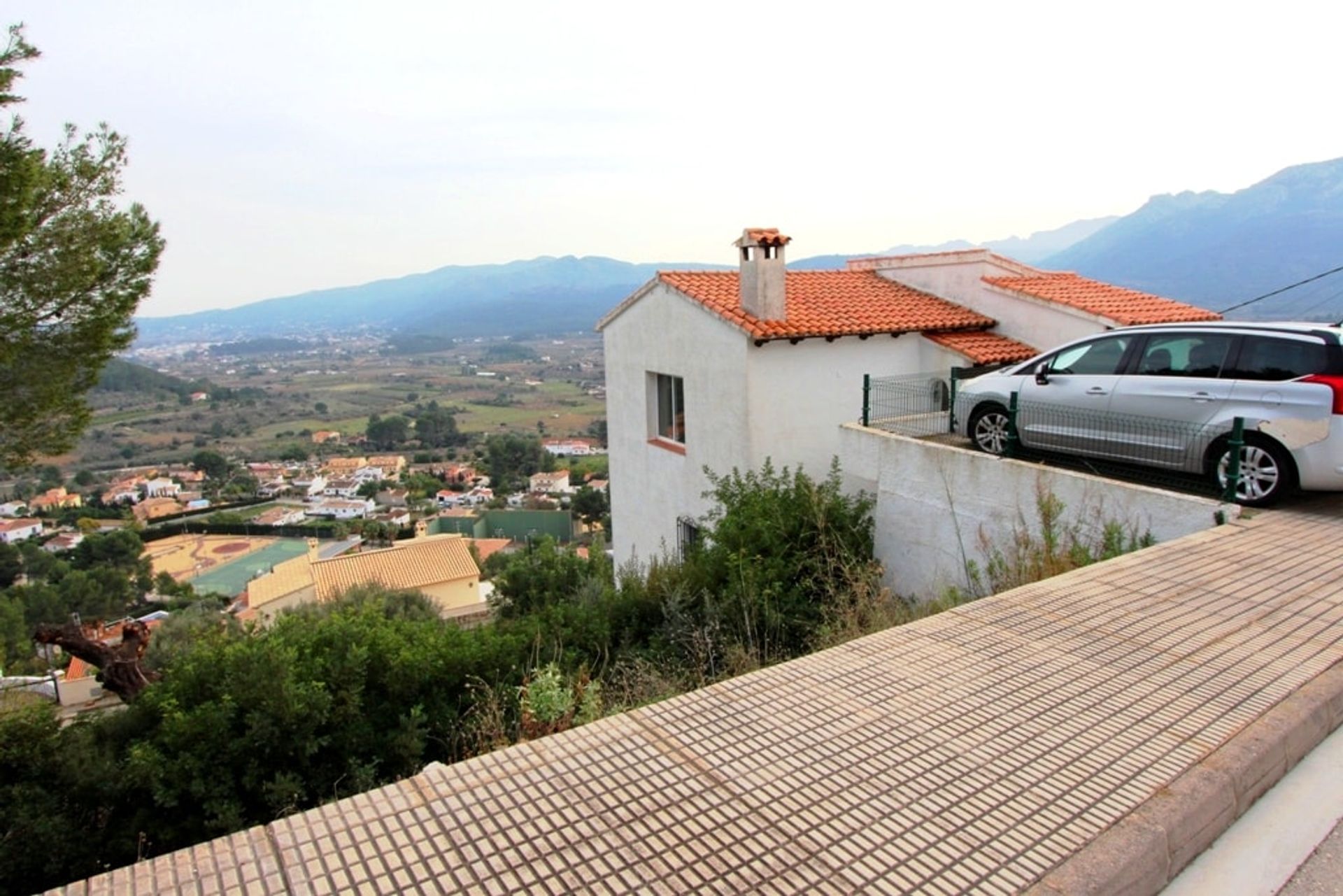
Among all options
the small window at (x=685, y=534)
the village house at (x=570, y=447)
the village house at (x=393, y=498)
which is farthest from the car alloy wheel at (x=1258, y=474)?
the village house at (x=570, y=447)

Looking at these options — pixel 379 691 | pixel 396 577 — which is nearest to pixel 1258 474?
pixel 379 691

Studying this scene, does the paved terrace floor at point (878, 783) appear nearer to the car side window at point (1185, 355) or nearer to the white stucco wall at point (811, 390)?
the car side window at point (1185, 355)

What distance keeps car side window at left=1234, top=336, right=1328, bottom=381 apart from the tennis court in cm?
4659

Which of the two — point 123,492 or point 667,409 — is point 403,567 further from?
point 123,492

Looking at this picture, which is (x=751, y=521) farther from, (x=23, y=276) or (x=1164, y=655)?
(x=23, y=276)

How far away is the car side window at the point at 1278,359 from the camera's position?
6.76 m

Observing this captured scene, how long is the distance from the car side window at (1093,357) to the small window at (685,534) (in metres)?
6.69

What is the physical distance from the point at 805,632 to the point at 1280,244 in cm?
7598

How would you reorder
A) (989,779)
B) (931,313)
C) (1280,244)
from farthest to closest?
1. (1280,244)
2. (931,313)
3. (989,779)

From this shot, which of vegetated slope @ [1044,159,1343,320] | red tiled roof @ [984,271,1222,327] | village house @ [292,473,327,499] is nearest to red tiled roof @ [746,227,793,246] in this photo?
red tiled roof @ [984,271,1222,327]

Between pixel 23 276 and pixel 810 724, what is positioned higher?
pixel 23 276

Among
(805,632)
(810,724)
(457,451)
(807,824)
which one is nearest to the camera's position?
(807,824)

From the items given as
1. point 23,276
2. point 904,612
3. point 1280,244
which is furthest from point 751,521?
point 1280,244

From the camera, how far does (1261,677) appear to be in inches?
156
